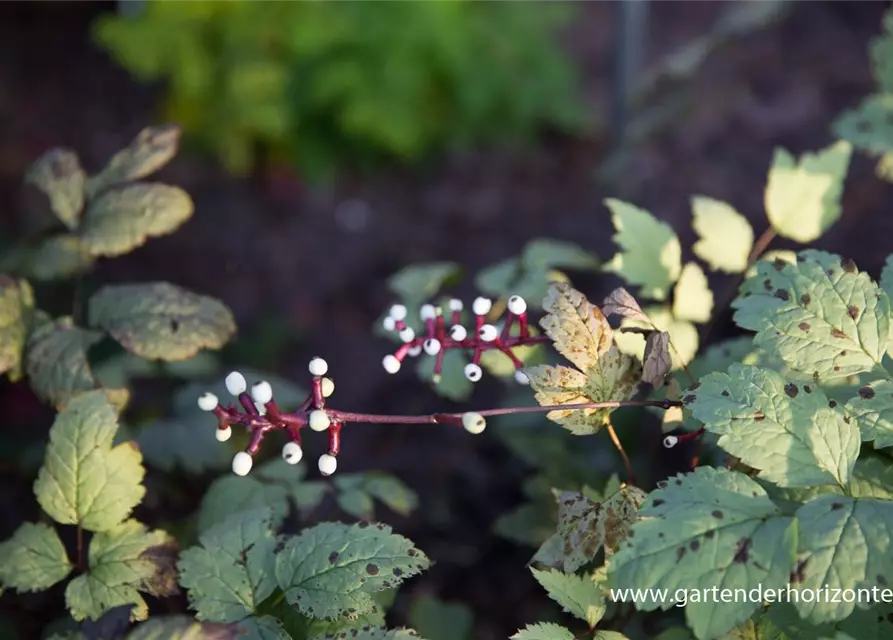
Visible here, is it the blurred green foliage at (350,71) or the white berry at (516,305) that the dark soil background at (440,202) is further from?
the white berry at (516,305)

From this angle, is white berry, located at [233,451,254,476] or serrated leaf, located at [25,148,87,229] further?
serrated leaf, located at [25,148,87,229]

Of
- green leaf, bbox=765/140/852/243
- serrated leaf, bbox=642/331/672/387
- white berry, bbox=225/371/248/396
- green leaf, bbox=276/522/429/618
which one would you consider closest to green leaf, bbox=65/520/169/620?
green leaf, bbox=276/522/429/618

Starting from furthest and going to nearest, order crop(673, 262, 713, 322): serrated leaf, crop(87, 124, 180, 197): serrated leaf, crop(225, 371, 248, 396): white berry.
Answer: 1. crop(87, 124, 180, 197): serrated leaf
2. crop(673, 262, 713, 322): serrated leaf
3. crop(225, 371, 248, 396): white berry

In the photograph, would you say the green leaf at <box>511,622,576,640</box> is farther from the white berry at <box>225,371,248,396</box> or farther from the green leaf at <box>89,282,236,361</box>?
the green leaf at <box>89,282,236,361</box>

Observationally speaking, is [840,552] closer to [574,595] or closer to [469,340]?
[574,595]

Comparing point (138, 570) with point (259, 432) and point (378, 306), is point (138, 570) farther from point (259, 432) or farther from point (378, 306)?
point (378, 306)

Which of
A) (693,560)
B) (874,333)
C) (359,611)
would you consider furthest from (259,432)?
(874,333)

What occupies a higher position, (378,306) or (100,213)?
(100,213)
